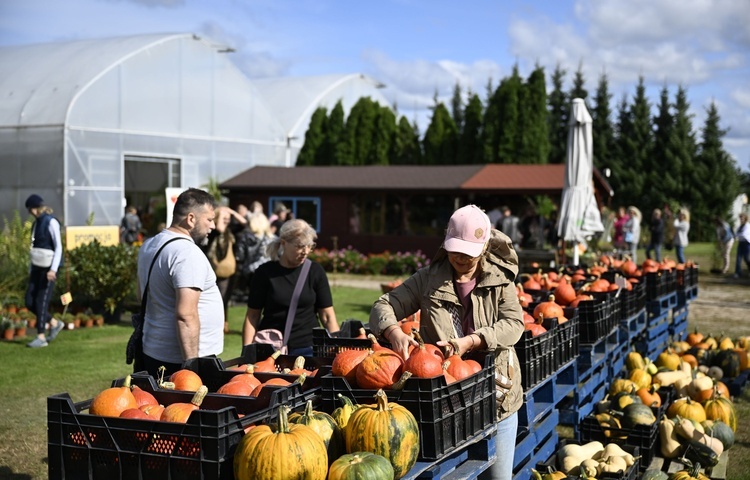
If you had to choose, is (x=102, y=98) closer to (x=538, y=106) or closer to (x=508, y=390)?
(x=538, y=106)

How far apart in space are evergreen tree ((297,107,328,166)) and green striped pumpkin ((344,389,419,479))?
1252 inches

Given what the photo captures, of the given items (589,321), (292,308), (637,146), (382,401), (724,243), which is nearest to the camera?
(382,401)

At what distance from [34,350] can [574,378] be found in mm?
7420

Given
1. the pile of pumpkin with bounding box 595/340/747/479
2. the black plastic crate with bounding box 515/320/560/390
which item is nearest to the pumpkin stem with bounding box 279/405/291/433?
the black plastic crate with bounding box 515/320/560/390

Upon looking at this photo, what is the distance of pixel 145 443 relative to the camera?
2998 mm

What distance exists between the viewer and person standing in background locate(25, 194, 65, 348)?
1062cm

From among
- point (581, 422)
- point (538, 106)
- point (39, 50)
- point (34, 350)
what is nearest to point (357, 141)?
point (538, 106)

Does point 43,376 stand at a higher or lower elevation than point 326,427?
lower

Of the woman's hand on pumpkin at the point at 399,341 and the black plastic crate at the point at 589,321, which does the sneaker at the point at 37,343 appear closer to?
the black plastic crate at the point at 589,321

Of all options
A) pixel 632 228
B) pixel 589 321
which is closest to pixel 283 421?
pixel 589 321

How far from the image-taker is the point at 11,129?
24812 millimetres

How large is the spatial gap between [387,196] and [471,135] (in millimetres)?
11302

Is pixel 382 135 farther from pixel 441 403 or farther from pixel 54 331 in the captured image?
pixel 441 403

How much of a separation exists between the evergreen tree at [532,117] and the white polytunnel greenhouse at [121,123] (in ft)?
32.3
